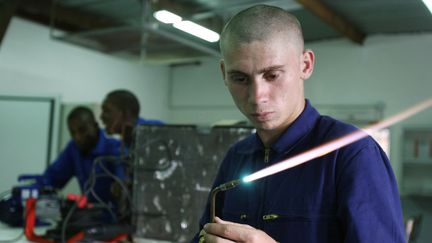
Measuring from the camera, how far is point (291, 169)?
78 cm

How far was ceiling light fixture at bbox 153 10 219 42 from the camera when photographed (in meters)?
2.71

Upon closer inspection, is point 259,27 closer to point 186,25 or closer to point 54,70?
point 186,25

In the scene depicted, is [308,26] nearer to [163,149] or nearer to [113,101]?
[113,101]

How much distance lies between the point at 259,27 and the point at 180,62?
2.98 metres

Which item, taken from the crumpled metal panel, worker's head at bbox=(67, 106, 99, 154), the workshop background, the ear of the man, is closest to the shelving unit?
the workshop background

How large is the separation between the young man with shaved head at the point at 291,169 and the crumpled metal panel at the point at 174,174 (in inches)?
21.0

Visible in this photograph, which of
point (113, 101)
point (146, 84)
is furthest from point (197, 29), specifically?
point (146, 84)

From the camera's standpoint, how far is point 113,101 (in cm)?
221

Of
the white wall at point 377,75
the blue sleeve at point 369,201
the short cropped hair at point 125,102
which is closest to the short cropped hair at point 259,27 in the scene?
the blue sleeve at point 369,201

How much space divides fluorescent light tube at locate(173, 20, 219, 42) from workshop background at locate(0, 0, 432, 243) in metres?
0.06

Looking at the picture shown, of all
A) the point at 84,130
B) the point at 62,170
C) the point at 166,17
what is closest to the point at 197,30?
the point at 166,17

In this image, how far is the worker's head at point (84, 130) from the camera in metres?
2.23

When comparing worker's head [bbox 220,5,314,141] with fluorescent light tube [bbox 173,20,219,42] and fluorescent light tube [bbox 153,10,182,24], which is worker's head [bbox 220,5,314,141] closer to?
fluorescent light tube [bbox 153,10,182,24]

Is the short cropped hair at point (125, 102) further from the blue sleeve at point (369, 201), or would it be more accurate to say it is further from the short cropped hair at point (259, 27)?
the blue sleeve at point (369, 201)
